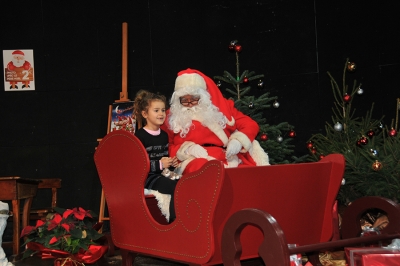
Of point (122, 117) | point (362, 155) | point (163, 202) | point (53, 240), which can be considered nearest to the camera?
point (163, 202)

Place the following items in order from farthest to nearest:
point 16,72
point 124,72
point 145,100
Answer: point 16,72 < point 124,72 < point 145,100

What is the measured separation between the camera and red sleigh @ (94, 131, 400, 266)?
2.58 meters

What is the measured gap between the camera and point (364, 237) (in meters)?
2.82

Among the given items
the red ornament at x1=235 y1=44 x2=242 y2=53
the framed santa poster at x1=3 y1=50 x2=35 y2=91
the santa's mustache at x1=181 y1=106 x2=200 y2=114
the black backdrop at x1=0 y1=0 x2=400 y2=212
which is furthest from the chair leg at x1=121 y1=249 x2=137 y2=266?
the framed santa poster at x1=3 y1=50 x2=35 y2=91

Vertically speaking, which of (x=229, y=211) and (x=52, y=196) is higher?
(x=229, y=211)

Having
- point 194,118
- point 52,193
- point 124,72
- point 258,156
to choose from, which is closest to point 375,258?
point 258,156

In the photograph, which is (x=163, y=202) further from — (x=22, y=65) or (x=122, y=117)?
(x=22, y=65)

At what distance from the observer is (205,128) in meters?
3.89

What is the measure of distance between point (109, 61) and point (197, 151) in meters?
2.34

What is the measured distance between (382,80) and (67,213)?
3.31 m

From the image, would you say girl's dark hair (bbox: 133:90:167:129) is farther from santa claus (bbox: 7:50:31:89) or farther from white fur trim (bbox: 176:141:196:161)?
santa claus (bbox: 7:50:31:89)

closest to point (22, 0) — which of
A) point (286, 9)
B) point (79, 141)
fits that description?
point (79, 141)

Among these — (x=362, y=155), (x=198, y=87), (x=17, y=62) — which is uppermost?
(x=17, y=62)

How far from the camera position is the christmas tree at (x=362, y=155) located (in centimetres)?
420
